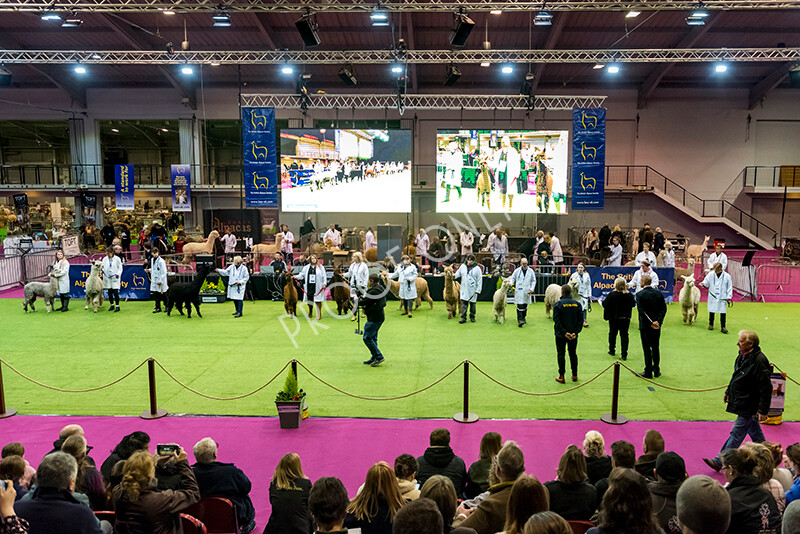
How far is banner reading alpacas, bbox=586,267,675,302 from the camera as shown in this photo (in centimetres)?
1667

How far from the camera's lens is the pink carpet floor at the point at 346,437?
281 inches

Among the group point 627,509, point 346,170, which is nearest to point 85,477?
point 627,509

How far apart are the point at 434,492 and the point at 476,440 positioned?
367 centimetres

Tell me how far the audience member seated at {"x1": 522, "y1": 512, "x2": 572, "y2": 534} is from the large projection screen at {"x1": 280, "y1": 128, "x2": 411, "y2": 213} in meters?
20.9

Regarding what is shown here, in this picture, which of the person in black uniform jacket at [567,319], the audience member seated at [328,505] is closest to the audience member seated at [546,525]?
the audience member seated at [328,505]

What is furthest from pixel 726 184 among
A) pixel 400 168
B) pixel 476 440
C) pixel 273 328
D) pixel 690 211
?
pixel 476 440

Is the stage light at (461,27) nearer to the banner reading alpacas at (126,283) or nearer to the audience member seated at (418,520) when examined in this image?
the banner reading alpacas at (126,283)

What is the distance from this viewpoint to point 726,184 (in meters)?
29.6

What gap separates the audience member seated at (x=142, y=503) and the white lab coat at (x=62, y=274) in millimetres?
13519

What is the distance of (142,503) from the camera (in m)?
4.28

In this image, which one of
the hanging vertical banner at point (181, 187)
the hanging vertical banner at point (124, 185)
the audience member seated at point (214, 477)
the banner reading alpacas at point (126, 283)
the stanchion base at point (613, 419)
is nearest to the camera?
the audience member seated at point (214, 477)

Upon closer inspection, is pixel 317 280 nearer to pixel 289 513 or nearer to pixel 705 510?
pixel 289 513

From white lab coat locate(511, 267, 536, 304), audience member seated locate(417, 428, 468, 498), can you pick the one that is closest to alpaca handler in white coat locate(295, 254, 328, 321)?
white lab coat locate(511, 267, 536, 304)

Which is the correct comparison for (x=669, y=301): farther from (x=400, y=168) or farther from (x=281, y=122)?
(x=281, y=122)
